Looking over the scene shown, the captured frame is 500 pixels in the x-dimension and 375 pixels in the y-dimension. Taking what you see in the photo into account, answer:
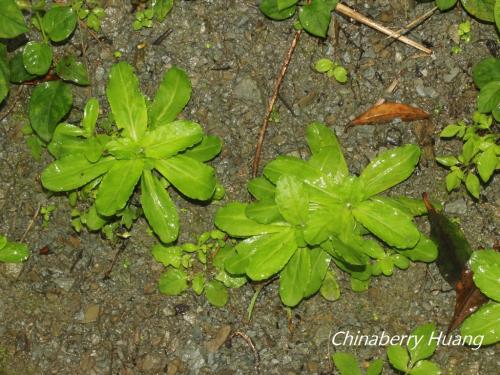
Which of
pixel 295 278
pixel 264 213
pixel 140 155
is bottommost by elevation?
pixel 295 278

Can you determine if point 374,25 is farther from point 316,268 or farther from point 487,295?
point 487,295

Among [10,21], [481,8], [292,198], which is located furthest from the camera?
[481,8]

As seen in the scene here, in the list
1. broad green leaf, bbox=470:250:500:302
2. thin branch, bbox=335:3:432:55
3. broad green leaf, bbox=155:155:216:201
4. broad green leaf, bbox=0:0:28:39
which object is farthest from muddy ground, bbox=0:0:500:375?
broad green leaf, bbox=0:0:28:39

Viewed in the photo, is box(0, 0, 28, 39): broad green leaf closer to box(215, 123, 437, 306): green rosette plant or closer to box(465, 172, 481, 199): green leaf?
box(215, 123, 437, 306): green rosette plant

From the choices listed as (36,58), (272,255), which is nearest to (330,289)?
(272,255)

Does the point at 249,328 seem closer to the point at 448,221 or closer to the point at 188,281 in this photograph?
the point at 188,281

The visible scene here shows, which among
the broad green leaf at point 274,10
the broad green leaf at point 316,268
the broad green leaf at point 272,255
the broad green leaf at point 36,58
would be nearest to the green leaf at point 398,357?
the broad green leaf at point 316,268
